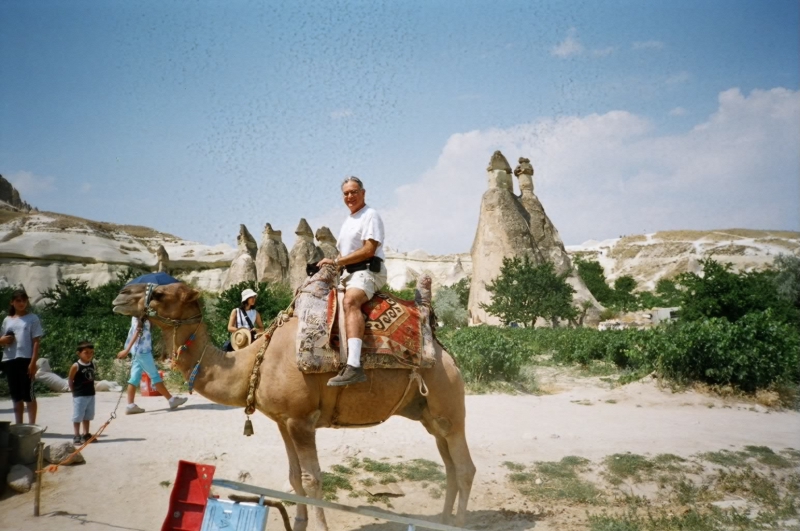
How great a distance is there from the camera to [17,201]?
48312 mm

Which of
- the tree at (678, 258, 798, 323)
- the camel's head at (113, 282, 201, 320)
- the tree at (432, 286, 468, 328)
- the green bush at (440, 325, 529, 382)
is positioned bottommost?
the tree at (432, 286, 468, 328)

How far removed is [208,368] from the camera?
3805 mm

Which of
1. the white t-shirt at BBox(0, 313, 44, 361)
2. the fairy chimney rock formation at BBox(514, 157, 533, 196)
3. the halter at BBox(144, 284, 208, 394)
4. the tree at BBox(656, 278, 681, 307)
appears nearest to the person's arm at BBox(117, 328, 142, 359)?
the halter at BBox(144, 284, 208, 394)

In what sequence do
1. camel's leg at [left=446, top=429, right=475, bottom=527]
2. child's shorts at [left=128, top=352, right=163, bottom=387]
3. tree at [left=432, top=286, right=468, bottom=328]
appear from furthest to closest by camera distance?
tree at [left=432, top=286, right=468, bottom=328] → child's shorts at [left=128, top=352, right=163, bottom=387] → camel's leg at [left=446, top=429, right=475, bottom=527]

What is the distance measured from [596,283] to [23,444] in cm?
5856

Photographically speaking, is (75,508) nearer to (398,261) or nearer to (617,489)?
(617,489)

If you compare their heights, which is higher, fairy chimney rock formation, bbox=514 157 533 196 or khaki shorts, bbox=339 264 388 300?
fairy chimney rock formation, bbox=514 157 533 196

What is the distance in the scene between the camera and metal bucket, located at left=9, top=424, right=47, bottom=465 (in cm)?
507

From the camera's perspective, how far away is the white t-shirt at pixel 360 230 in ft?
13.4

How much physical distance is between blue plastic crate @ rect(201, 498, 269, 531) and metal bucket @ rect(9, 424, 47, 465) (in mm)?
3270

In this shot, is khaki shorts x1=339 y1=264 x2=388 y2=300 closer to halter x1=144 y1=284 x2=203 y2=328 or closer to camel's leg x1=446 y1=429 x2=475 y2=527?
halter x1=144 y1=284 x2=203 y2=328

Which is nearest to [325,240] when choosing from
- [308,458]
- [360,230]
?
[360,230]

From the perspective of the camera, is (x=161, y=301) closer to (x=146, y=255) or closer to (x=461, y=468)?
(x=461, y=468)

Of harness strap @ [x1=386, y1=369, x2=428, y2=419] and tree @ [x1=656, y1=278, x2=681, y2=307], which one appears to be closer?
harness strap @ [x1=386, y1=369, x2=428, y2=419]
